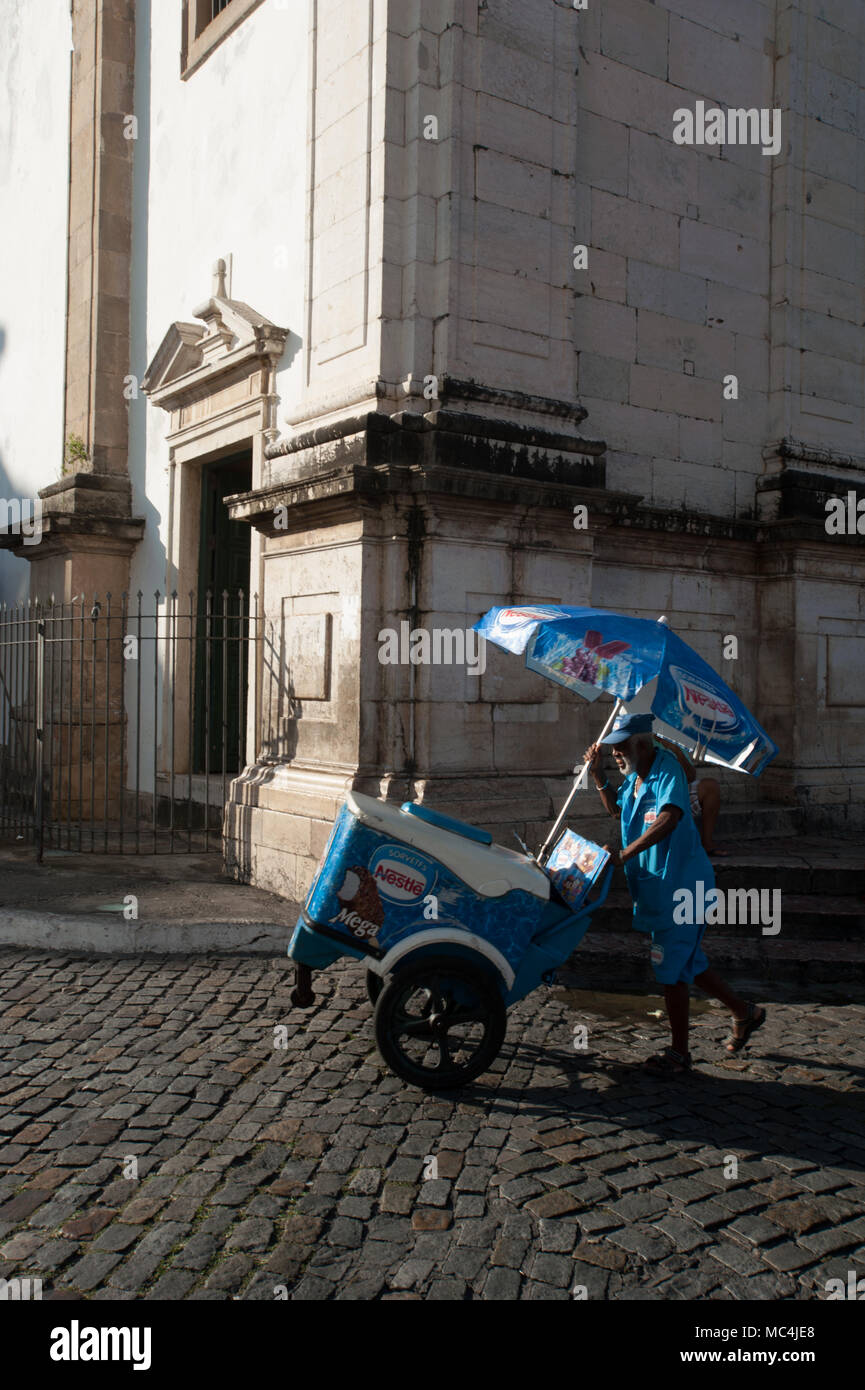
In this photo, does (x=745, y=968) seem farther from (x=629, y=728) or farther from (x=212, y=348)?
(x=212, y=348)

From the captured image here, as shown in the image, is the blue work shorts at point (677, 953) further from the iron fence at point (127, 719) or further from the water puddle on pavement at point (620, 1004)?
the iron fence at point (127, 719)

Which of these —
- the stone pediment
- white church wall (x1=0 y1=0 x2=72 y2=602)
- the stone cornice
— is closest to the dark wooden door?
the stone pediment

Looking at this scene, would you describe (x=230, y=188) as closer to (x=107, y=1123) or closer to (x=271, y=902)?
(x=271, y=902)

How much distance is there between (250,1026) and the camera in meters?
4.82

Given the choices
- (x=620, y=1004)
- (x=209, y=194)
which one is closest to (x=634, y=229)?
(x=209, y=194)

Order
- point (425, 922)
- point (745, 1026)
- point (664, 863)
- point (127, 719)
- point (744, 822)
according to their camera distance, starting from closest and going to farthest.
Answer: point (425, 922) < point (664, 863) < point (745, 1026) < point (744, 822) < point (127, 719)

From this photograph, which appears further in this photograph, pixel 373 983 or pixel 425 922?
pixel 373 983

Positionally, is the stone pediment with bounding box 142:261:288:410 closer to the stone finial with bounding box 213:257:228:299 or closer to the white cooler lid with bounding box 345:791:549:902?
the stone finial with bounding box 213:257:228:299

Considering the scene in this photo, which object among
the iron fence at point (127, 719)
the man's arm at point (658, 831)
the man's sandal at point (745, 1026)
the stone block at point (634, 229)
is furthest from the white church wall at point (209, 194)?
the man's sandal at point (745, 1026)

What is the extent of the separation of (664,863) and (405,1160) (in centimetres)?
158

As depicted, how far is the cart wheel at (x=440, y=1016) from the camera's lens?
4082 mm

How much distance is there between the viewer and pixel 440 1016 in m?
4.12

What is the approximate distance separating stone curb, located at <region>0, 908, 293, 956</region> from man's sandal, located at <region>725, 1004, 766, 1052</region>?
8.50ft

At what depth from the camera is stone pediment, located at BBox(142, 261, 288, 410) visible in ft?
27.1
